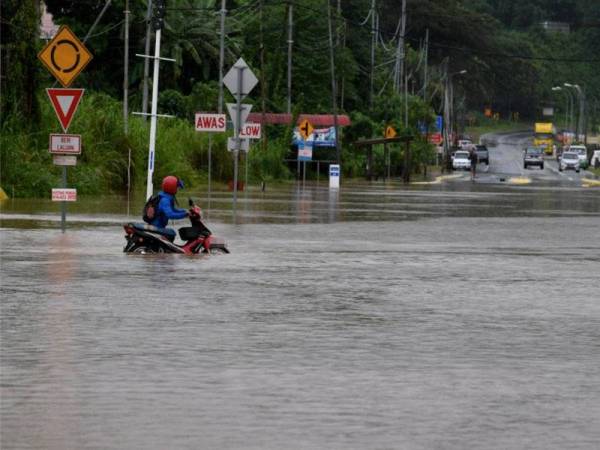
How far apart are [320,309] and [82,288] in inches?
117

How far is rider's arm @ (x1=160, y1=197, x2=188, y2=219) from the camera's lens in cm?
2292

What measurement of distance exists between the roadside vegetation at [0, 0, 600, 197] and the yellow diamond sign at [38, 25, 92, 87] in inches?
554

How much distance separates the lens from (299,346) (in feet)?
43.3

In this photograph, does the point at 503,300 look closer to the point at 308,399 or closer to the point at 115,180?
Answer: the point at 308,399

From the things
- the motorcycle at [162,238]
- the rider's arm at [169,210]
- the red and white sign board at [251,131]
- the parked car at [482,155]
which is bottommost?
the motorcycle at [162,238]

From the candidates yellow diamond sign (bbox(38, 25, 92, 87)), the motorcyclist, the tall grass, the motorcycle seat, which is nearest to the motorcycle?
the motorcycle seat

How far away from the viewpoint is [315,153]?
91875mm

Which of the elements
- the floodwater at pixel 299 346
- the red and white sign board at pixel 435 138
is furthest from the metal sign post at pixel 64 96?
the red and white sign board at pixel 435 138

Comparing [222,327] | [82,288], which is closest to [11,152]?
[82,288]

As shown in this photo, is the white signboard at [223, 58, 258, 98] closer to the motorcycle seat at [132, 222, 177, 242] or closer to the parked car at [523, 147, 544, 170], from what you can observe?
the motorcycle seat at [132, 222, 177, 242]

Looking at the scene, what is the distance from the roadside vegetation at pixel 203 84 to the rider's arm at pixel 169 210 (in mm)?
20431

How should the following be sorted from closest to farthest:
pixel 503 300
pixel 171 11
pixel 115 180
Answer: pixel 503 300 < pixel 115 180 < pixel 171 11

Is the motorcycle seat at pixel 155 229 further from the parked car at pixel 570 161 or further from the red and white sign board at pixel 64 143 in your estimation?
the parked car at pixel 570 161

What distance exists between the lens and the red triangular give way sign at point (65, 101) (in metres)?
27.8
